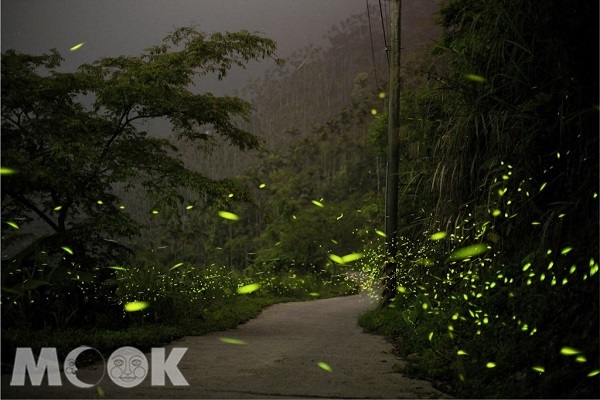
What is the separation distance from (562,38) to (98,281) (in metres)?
8.28

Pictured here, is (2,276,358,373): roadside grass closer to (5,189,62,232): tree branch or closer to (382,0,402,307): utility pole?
(5,189,62,232): tree branch

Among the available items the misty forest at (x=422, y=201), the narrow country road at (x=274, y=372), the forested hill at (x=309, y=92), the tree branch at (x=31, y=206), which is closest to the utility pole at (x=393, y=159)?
the misty forest at (x=422, y=201)

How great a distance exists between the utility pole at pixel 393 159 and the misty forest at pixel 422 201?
3.5 inches

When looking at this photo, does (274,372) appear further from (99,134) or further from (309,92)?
(309,92)

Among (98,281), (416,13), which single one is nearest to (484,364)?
(98,281)

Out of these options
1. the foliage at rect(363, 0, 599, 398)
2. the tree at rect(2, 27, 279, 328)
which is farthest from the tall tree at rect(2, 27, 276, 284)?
the foliage at rect(363, 0, 599, 398)

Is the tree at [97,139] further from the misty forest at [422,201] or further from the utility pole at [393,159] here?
the utility pole at [393,159]

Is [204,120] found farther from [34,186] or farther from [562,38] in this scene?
[562,38]

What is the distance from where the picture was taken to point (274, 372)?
793cm

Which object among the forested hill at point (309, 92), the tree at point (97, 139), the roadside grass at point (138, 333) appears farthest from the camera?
the forested hill at point (309, 92)

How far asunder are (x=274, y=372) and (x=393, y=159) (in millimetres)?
7915

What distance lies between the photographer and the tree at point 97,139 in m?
11.6

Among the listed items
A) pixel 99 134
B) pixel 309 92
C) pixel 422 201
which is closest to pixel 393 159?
pixel 422 201

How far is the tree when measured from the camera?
11625 millimetres
